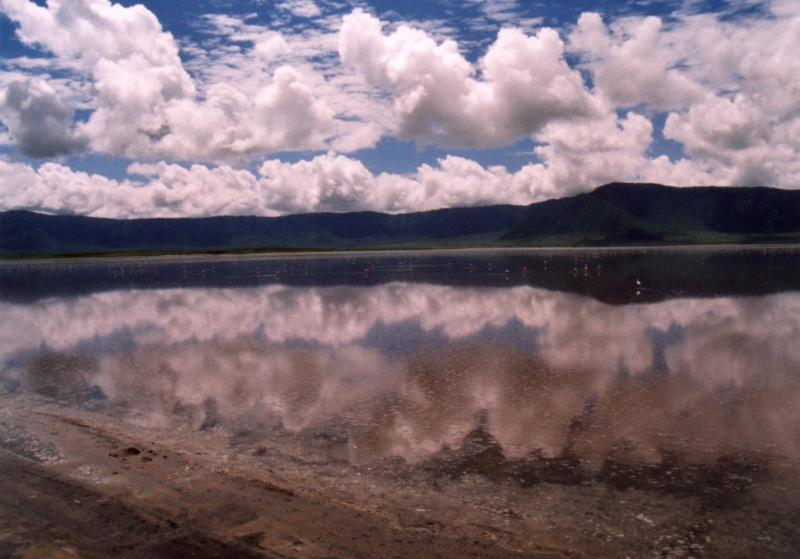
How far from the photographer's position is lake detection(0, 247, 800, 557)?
11.6 metres

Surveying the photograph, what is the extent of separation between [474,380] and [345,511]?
39.5 ft

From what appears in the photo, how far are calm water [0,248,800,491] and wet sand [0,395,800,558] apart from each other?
69cm

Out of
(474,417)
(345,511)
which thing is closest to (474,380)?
(474,417)

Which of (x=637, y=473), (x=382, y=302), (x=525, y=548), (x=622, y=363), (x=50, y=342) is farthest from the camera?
(x=382, y=302)

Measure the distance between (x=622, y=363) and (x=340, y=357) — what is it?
12314 mm

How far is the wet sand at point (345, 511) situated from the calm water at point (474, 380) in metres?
0.69

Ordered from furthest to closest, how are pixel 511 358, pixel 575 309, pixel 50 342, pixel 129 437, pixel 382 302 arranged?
1. pixel 382 302
2. pixel 575 309
3. pixel 50 342
4. pixel 511 358
5. pixel 129 437

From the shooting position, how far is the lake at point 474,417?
11562 millimetres

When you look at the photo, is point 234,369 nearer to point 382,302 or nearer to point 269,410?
point 269,410

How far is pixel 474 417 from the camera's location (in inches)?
719

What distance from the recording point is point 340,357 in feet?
93.1

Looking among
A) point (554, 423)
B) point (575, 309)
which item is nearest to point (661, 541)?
point (554, 423)

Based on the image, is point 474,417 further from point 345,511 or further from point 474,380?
point 345,511

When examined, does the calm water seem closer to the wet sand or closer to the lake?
the lake
